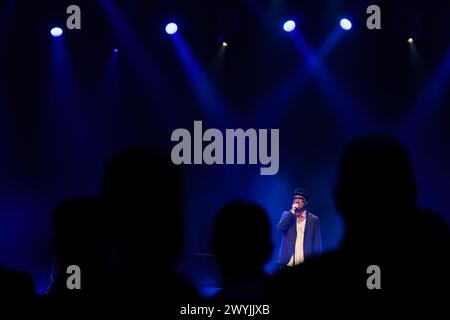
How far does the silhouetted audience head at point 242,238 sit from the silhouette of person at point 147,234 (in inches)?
6.2

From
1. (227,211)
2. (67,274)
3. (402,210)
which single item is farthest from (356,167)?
(67,274)

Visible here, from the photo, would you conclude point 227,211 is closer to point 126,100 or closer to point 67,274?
point 67,274

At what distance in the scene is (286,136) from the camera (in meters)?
5.91

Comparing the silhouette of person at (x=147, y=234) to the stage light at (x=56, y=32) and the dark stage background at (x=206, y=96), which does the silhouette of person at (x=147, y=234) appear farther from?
the stage light at (x=56, y=32)

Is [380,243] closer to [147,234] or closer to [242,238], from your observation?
[242,238]

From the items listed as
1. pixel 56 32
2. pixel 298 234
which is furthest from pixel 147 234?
pixel 56 32

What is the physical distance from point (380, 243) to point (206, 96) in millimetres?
4835

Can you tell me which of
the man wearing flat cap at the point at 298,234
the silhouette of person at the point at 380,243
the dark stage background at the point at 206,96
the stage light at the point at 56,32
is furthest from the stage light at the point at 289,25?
the silhouette of person at the point at 380,243

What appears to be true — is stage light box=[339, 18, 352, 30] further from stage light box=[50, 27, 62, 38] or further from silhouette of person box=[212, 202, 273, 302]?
silhouette of person box=[212, 202, 273, 302]

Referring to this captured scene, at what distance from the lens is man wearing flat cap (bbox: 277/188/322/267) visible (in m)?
4.61

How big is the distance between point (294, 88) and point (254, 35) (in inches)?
30.2

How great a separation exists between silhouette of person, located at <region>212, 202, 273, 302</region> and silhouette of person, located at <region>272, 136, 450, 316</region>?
302 mm

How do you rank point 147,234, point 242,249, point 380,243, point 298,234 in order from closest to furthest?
point 380,243 < point 147,234 < point 242,249 < point 298,234

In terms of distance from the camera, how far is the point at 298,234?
15.5ft
